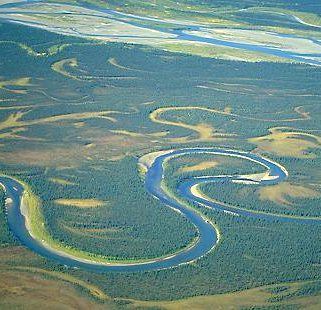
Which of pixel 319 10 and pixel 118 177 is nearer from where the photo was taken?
pixel 118 177

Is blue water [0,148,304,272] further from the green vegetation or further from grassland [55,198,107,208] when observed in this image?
grassland [55,198,107,208]

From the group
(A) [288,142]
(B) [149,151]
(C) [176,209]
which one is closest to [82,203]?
(C) [176,209]

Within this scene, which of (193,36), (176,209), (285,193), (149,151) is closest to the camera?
(176,209)

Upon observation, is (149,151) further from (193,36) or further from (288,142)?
(193,36)

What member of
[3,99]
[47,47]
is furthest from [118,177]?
[47,47]

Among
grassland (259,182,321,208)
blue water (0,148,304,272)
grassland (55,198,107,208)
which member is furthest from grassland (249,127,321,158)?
grassland (55,198,107,208)

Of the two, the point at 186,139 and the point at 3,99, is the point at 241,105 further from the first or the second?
the point at 3,99

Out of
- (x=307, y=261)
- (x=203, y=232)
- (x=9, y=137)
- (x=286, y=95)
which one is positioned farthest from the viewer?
(x=286, y=95)

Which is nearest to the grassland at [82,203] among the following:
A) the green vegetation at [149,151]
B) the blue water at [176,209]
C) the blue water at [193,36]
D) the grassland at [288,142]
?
the green vegetation at [149,151]
